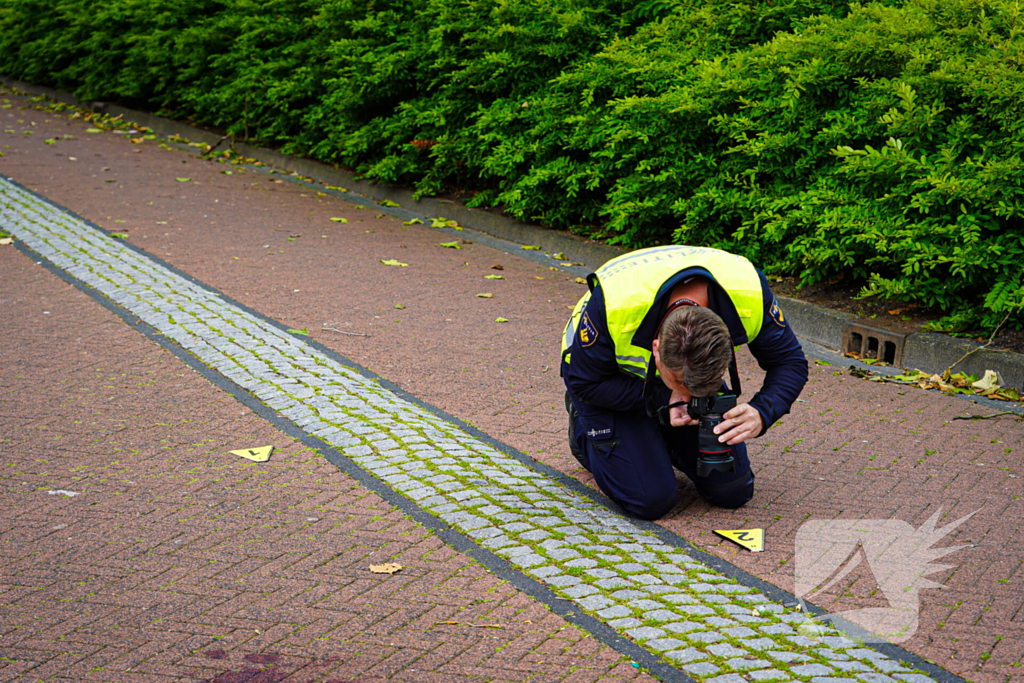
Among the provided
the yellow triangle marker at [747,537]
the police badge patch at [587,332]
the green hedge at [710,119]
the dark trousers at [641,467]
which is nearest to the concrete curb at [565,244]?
the green hedge at [710,119]

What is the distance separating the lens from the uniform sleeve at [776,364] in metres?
3.72

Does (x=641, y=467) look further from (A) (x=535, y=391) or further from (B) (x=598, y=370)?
(A) (x=535, y=391)

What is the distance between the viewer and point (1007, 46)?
5.82 m

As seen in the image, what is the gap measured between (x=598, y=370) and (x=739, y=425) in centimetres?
57

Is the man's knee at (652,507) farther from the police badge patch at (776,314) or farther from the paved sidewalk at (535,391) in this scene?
the police badge patch at (776,314)

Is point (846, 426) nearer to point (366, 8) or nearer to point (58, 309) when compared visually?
point (58, 309)

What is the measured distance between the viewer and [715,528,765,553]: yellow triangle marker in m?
3.74

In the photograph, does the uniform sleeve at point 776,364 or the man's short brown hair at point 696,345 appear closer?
the man's short brown hair at point 696,345

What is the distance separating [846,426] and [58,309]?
5.05m

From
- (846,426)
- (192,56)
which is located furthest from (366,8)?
(846,426)

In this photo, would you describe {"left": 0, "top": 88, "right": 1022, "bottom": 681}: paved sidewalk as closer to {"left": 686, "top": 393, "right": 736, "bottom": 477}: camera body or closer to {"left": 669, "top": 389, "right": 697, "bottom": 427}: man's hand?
{"left": 686, "top": 393, "right": 736, "bottom": 477}: camera body

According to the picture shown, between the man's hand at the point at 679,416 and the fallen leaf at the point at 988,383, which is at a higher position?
the man's hand at the point at 679,416

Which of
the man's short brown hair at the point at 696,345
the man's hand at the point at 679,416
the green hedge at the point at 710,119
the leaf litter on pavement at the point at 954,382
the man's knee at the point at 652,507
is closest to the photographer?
the man's short brown hair at the point at 696,345

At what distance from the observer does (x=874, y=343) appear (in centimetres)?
626
